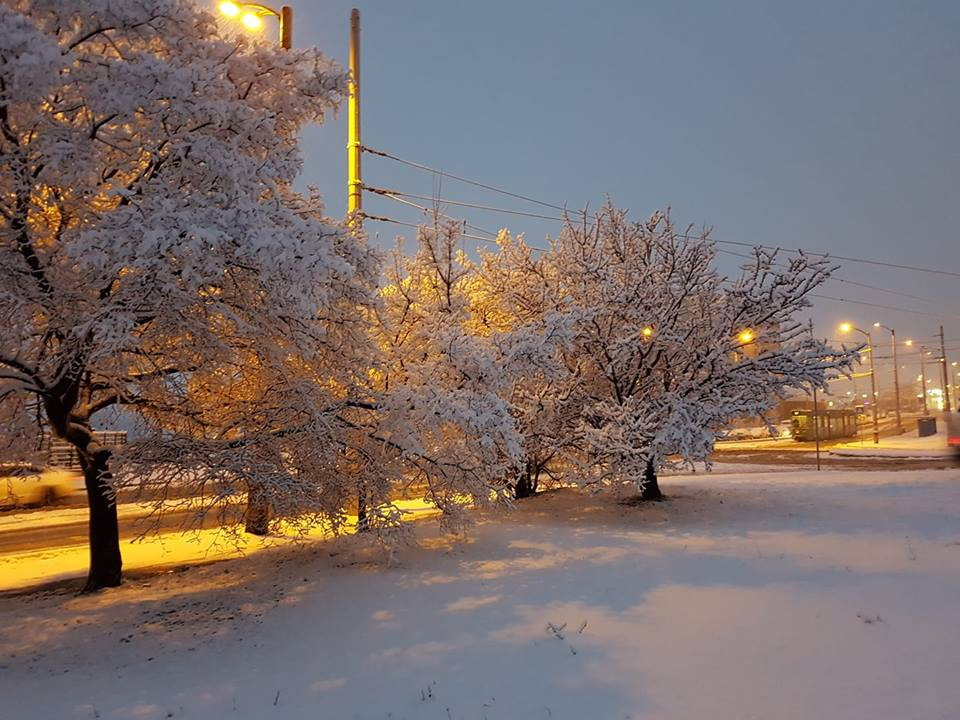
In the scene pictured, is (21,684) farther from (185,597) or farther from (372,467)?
(372,467)

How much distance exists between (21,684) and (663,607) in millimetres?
6634

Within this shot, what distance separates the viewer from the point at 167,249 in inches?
243

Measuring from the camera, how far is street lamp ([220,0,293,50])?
8523 millimetres

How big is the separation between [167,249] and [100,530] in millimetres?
5110

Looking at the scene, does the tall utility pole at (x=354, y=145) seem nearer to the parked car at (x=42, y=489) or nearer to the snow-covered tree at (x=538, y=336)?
the snow-covered tree at (x=538, y=336)

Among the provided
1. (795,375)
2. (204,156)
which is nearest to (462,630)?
(204,156)

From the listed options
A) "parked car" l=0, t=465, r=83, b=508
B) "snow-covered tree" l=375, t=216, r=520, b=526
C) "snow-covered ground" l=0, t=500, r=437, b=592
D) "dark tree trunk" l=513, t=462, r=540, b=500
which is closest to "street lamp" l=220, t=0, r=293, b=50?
"snow-covered tree" l=375, t=216, r=520, b=526

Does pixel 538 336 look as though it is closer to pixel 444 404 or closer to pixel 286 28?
pixel 444 404

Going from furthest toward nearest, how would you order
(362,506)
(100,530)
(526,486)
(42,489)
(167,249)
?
(42,489) < (526,486) < (362,506) < (100,530) < (167,249)

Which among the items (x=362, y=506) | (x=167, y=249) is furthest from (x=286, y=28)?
(x=362, y=506)

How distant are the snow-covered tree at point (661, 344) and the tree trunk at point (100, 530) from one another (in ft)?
27.9

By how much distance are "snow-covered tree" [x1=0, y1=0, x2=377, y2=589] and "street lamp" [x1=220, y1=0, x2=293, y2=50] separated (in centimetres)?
36

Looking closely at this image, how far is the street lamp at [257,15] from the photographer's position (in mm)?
8523

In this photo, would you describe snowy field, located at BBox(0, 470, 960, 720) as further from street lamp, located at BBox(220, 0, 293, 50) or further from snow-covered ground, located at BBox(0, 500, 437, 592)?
street lamp, located at BBox(220, 0, 293, 50)
